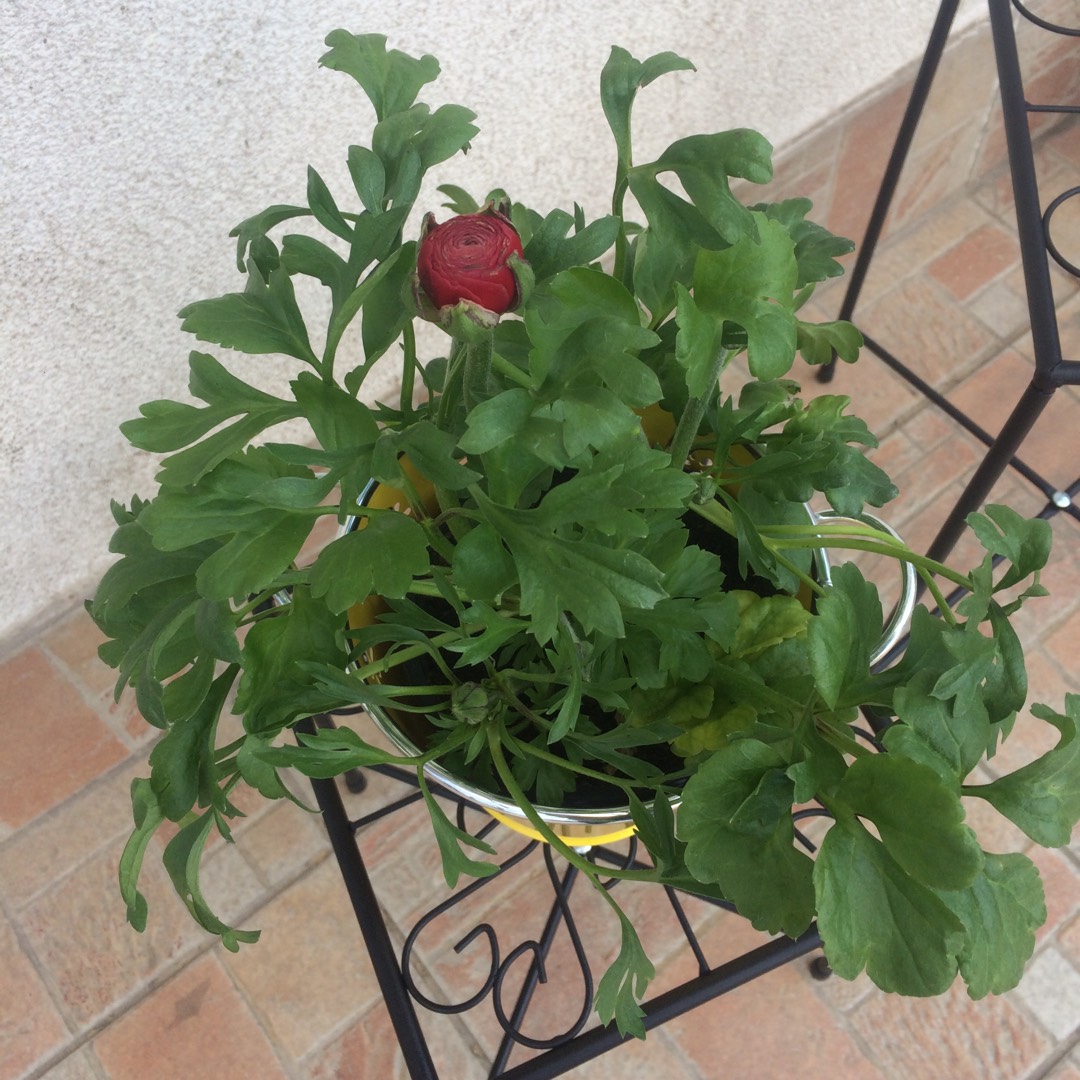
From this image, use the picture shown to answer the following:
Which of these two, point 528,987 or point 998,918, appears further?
point 528,987

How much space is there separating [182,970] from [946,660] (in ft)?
2.75

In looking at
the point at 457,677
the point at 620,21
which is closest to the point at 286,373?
the point at 620,21

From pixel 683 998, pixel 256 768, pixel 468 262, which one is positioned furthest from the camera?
pixel 683 998

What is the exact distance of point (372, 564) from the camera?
1.44 ft

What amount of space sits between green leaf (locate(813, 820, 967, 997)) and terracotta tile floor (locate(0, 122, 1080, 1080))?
63 cm

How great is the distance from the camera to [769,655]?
1.78 feet

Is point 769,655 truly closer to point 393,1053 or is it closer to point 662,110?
point 393,1053

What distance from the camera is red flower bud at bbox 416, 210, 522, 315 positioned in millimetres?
377

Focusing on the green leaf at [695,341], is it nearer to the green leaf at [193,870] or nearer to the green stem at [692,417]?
the green stem at [692,417]

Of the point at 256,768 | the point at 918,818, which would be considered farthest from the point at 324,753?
the point at 918,818

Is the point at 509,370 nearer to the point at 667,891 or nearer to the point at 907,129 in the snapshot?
the point at 667,891

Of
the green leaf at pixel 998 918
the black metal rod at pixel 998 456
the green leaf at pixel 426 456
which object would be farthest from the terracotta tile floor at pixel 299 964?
the green leaf at pixel 426 456

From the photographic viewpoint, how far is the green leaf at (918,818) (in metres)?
0.39

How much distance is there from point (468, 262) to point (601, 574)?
0.44 feet
